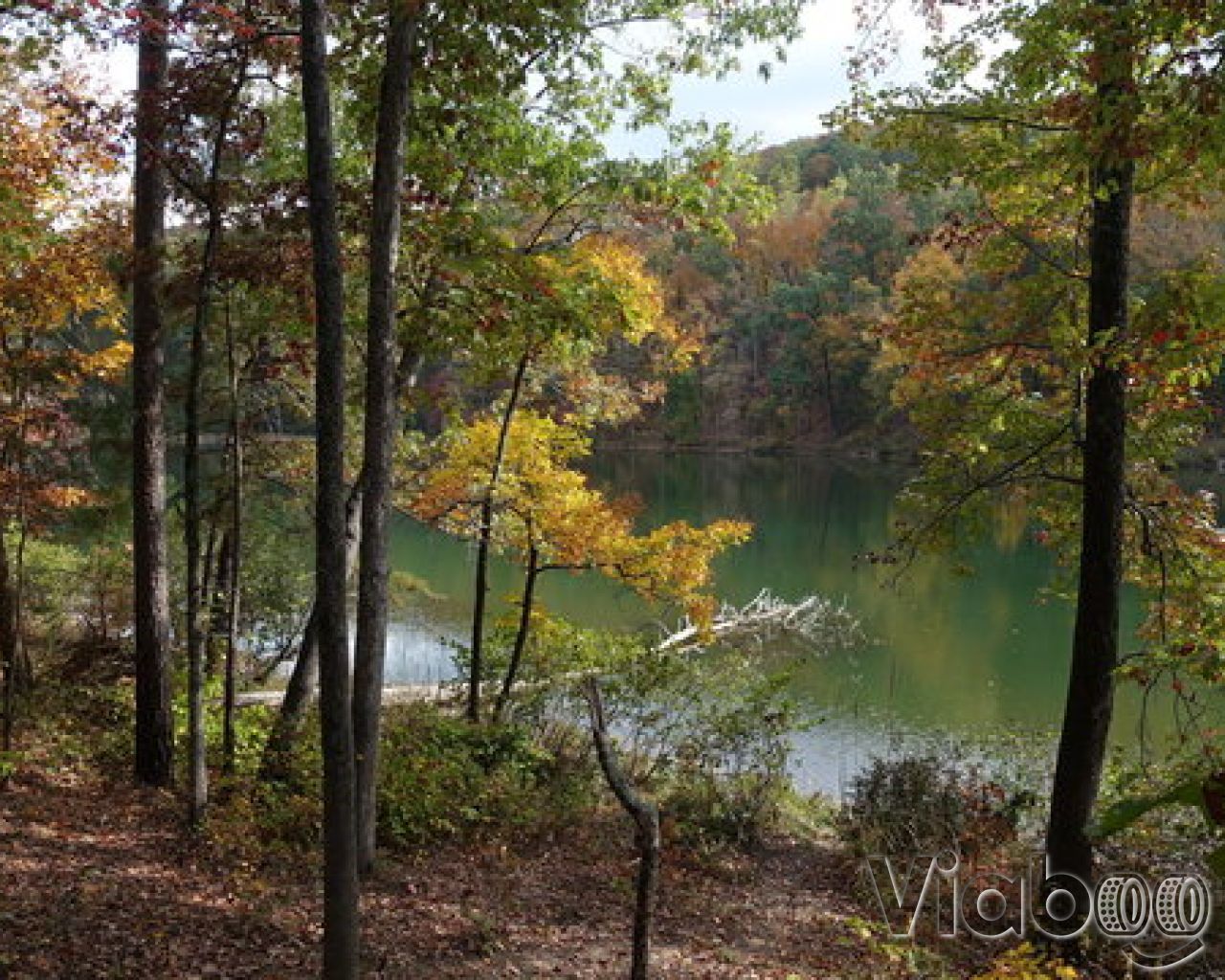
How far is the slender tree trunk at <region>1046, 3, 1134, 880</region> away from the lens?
666 cm

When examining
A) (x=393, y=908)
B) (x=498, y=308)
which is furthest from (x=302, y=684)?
(x=498, y=308)

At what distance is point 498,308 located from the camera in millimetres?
7570

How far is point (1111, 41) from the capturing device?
393cm

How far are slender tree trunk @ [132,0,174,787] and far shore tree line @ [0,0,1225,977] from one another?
0.03m

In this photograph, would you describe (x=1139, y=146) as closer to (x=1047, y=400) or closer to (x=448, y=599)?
(x=1047, y=400)

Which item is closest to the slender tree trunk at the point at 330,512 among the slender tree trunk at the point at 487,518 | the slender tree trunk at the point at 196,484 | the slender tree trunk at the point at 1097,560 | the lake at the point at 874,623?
the slender tree trunk at the point at 196,484

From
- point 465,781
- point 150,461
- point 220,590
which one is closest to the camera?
point 150,461

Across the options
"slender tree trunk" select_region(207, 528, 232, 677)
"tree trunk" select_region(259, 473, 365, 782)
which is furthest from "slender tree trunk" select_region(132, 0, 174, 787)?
"slender tree trunk" select_region(207, 528, 232, 677)

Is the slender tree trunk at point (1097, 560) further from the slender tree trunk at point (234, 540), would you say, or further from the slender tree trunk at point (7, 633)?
the slender tree trunk at point (7, 633)

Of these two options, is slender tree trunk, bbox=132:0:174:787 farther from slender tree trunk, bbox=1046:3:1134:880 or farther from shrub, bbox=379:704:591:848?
slender tree trunk, bbox=1046:3:1134:880

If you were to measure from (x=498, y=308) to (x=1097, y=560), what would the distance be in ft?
15.2

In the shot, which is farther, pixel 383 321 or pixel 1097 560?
pixel 1097 560

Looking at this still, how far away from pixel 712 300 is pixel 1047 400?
52.4m

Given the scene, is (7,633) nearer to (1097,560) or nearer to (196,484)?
Result: (196,484)
